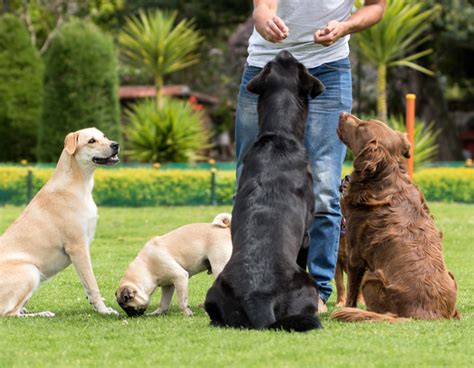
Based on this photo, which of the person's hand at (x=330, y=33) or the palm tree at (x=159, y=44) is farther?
the palm tree at (x=159, y=44)

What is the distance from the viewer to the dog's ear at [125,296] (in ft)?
22.5

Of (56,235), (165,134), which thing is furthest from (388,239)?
(165,134)

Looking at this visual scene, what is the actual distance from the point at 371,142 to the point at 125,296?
203cm

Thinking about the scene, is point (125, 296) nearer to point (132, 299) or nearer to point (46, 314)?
point (132, 299)

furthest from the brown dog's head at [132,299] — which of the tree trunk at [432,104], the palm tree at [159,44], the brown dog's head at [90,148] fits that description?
the tree trunk at [432,104]

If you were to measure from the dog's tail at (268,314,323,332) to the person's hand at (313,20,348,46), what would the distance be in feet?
6.38

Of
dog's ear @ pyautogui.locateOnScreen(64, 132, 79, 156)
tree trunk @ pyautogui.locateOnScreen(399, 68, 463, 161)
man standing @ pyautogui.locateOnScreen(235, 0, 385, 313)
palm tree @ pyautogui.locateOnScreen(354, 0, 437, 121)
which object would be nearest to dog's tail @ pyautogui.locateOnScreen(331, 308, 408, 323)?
man standing @ pyautogui.locateOnScreen(235, 0, 385, 313)

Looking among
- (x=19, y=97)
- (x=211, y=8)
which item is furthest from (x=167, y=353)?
(x=211, y=8)

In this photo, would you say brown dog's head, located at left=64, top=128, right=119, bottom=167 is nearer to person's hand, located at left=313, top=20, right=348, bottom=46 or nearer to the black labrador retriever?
the black labrador retriever

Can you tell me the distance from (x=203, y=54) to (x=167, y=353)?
3225 cm

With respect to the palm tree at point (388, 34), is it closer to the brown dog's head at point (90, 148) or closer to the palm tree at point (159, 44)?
the palm tree at point (159, 44)

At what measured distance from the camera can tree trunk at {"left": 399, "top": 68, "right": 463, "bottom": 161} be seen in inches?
1216

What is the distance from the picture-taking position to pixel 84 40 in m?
21.3

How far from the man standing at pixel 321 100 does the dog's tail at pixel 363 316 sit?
70 cm
